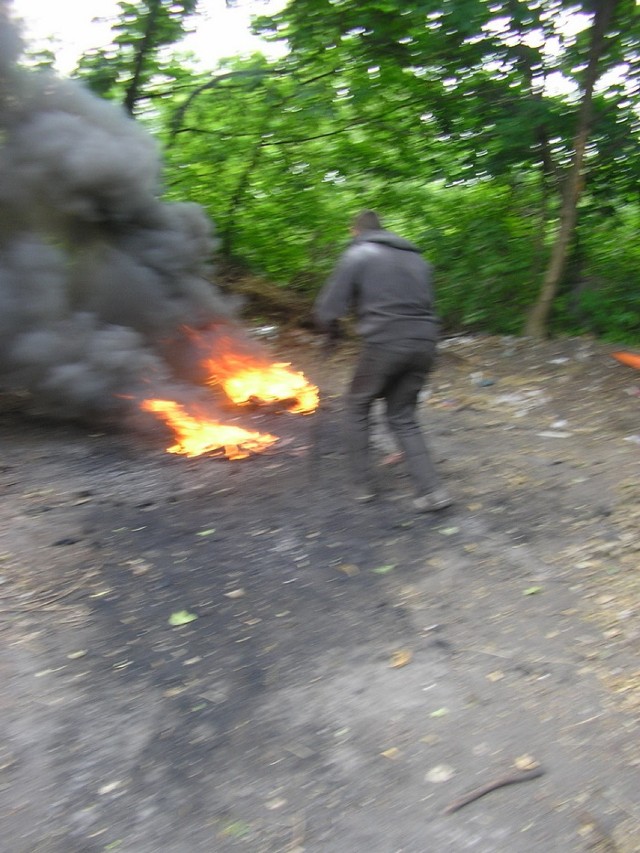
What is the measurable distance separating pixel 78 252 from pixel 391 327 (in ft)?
12.6

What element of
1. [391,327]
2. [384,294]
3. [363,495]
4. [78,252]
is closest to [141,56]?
[78,252]

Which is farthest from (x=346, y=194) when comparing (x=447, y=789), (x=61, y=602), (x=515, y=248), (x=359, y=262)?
(x=447, y=789)

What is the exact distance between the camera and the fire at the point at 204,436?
6648 millimetres

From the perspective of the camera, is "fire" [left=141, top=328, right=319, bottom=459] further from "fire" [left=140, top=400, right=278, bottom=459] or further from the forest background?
the forest background

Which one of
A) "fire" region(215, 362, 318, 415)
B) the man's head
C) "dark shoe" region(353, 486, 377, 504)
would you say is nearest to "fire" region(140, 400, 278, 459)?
"fire" region(215, 362, 318, 415)

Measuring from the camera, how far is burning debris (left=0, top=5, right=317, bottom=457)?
6.88m

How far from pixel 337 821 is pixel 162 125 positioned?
899 cm

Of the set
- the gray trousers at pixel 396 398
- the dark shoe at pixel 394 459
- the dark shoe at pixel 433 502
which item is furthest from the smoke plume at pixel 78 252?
the dark shoe at pixel 433 502

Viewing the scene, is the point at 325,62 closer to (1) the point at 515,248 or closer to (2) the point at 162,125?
(2) the point at 162,125

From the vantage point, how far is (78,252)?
7578 mm

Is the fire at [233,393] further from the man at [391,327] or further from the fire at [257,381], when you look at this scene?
the man at [391,327]

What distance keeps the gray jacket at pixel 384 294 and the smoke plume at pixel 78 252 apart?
2.61m

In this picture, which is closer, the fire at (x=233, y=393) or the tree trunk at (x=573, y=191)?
the fire at (x=233, y=393)

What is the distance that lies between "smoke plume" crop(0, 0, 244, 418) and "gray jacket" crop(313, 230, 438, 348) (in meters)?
2.61
